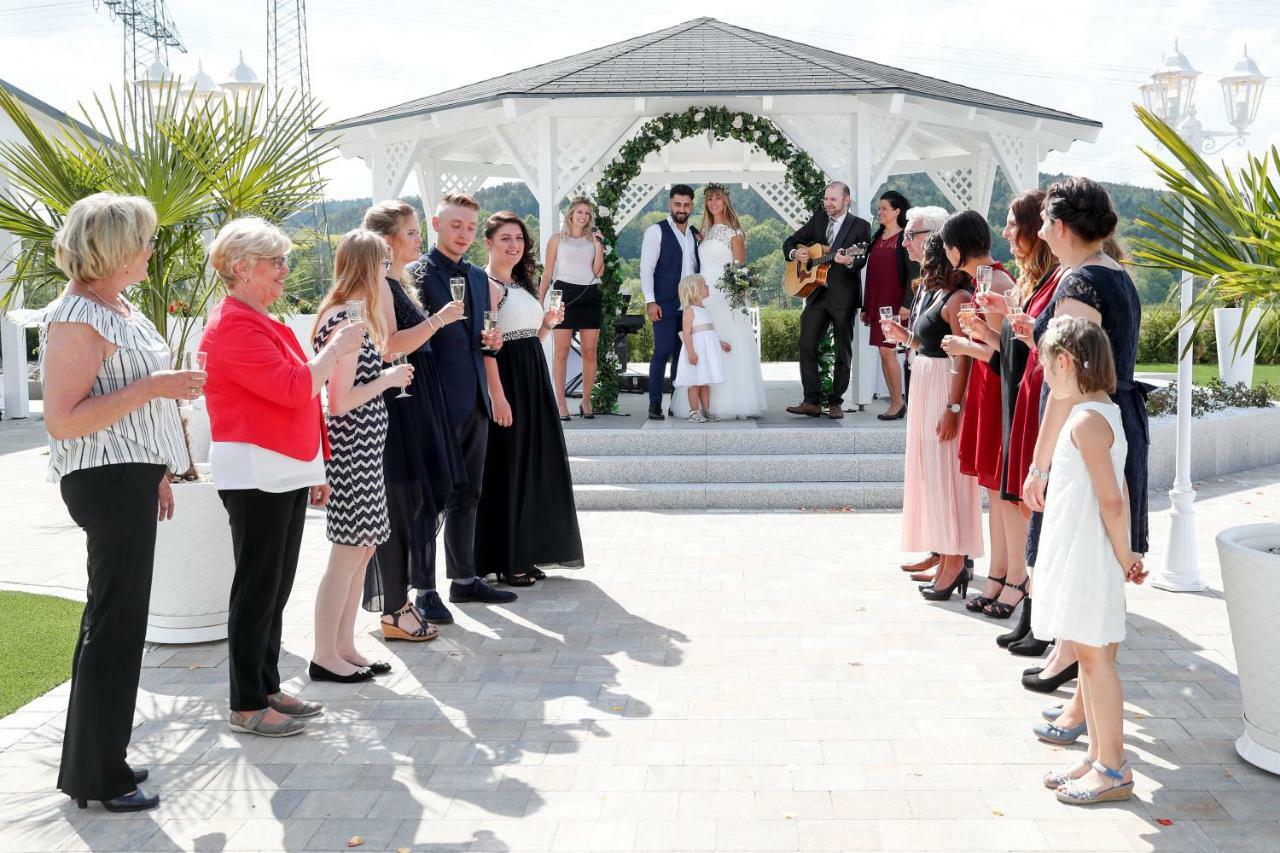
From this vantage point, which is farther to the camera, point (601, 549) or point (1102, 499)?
point (601, 549)

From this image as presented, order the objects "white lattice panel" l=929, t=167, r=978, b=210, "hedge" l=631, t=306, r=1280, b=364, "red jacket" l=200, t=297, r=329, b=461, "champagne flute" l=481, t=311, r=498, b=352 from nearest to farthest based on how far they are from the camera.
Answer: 1. "red jacket" l=200, t=297, r=329, b=461
2. "champagne flute" l=481, t=311, r=498, b=352
3. "white lattice panel" l=929, t=167, r=978, b=210
4. "hedge" l=631, t=306, r=1280, b=364

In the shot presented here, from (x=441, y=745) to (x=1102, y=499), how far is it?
2430mm

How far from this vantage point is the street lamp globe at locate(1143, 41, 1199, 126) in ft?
27.2

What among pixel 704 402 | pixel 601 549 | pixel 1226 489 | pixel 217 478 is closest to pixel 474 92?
pixel 704 402

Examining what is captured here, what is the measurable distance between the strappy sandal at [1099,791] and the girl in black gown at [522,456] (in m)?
3.40

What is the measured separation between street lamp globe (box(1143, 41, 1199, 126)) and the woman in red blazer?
673 cm

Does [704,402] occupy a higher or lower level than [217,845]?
higher

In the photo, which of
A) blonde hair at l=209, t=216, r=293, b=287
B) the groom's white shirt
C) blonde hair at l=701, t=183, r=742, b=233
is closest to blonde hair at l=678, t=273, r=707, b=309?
the groom's white shirt

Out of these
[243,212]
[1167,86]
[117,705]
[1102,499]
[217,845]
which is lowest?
[217,845]

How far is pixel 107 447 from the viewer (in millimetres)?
3551

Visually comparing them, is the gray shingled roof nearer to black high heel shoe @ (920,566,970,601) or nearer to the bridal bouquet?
the bridal bouquet

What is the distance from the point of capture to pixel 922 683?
15.9 feet

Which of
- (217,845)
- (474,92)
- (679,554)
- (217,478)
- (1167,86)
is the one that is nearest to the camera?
(217,845)

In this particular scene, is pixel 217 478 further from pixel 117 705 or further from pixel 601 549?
pixel 601 549
